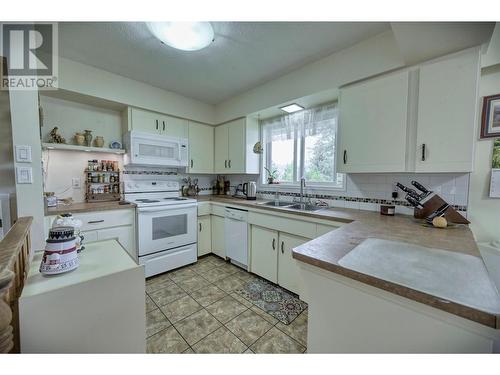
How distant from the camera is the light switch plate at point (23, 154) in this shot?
4.36 ft

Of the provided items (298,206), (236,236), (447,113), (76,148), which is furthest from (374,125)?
(76,148)

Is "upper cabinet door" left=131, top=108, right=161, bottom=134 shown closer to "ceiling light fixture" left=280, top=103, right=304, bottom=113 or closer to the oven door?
the oven door

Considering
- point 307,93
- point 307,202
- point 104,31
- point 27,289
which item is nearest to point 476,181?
point 307,202

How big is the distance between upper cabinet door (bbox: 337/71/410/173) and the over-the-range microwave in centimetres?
207

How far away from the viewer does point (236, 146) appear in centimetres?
305

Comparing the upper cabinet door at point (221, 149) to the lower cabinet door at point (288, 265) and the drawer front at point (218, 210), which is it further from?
the lower cabinet door at point (288, 265)

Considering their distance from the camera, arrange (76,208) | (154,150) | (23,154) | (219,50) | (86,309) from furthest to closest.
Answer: (154,150) < (76,208) < (219,50) < (23,154) < (86,309)

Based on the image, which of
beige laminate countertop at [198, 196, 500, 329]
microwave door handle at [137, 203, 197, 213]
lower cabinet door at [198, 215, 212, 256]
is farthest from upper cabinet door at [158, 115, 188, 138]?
beige laminate countertop at [198, 196, 500, 329]

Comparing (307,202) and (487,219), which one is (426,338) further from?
(307,202)

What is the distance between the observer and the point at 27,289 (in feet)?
2.42

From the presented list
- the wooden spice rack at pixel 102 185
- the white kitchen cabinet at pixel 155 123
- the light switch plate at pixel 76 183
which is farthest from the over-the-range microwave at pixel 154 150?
the light switch plate at pixel 76 183

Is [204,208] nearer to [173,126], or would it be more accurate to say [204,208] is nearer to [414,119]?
[173,126]

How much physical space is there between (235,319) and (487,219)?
2088 mm

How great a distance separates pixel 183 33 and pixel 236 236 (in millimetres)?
2079
